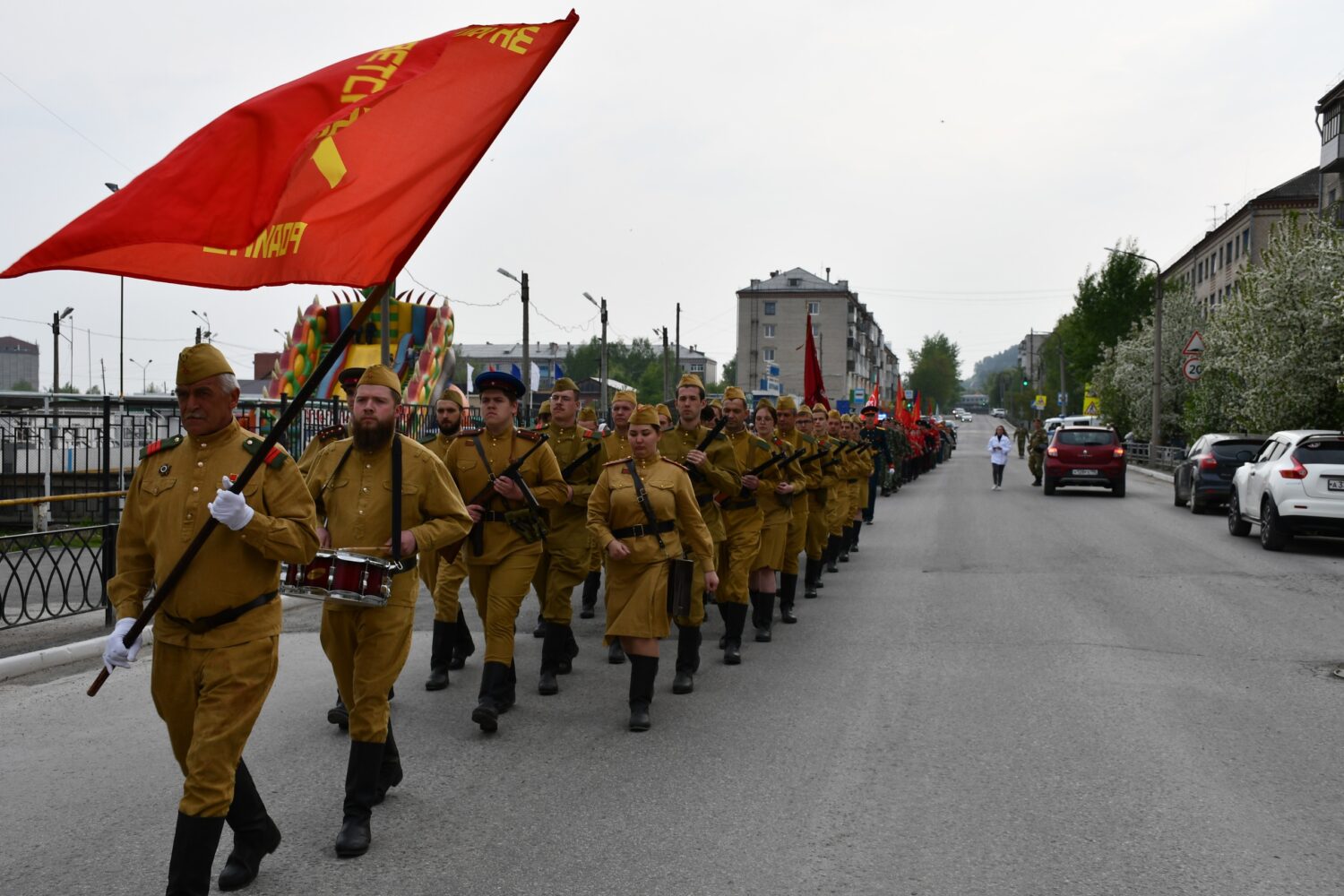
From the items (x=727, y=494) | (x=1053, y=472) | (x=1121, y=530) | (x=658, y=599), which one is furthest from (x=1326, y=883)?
(x=1053, y=472)

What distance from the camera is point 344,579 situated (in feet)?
15.8

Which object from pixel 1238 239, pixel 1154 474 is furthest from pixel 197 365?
pixel 1238 239

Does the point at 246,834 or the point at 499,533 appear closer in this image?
the point at 246,834

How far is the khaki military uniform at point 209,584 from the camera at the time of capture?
4.05 m

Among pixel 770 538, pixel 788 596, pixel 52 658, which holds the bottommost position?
pixel 52 658

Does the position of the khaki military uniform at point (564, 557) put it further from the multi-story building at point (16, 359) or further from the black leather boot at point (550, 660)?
the multi-story building at point (16, 359)

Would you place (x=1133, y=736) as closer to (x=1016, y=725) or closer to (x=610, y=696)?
(x=1016, y=725)

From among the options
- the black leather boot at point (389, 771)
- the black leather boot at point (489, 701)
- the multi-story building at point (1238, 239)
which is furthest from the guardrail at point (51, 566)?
the multi-story building at point (1238, 239)

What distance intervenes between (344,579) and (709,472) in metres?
3.96

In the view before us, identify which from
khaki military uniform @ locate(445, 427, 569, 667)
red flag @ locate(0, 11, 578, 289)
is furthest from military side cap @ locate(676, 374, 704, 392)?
red flag @ locate(0, 11, 578, 289)

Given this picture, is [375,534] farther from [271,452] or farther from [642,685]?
[642,685]

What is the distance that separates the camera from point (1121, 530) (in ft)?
62.3

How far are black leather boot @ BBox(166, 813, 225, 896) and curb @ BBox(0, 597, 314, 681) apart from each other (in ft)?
14.6

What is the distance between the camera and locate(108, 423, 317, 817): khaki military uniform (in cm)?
405
